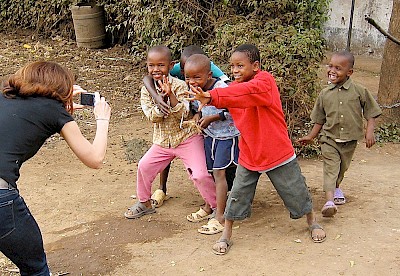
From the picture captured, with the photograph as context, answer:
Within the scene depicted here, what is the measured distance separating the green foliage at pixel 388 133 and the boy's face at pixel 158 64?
368 cm

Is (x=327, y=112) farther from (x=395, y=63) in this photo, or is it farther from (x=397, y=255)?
(x=395, y=63)

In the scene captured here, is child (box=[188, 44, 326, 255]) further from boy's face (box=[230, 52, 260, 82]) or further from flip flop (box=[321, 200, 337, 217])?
flip flop (box=[321, 200, 337, 217])

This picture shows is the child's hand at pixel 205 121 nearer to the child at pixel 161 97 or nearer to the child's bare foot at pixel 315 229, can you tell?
the child at pixel 161 97

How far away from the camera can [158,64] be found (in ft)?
14.5

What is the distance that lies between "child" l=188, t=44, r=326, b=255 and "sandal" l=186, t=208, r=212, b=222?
1.86 feet

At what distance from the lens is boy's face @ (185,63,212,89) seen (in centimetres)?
416

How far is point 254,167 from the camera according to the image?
156 inches

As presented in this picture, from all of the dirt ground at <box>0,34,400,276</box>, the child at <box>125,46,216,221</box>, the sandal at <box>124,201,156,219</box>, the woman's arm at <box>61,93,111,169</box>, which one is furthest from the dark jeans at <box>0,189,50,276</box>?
the sandal at <box>124,201,156,219</box>

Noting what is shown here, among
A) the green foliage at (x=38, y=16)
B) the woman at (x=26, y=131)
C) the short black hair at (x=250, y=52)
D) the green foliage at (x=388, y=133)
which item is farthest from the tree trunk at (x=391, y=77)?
the green foliage at (x=38, y=16)

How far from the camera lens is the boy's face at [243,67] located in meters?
3.81

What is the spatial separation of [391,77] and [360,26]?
432 centimetres

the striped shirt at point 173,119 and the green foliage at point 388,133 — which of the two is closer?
the striped shirt at point 173,119

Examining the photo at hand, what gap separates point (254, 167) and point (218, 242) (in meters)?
0.62

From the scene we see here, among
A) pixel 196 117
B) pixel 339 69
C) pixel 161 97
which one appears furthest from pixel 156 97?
pixel 339 69
